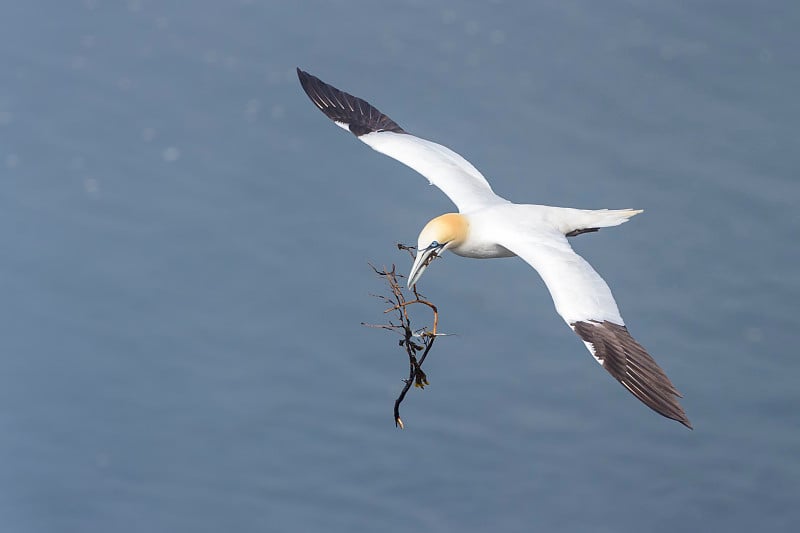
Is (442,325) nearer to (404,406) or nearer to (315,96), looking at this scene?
Result: (404,406)

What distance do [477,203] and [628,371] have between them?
297cm

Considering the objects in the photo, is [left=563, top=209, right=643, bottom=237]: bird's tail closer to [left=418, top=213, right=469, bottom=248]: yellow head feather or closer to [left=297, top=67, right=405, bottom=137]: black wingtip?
[left=418, top=213, right=469, bottom=248]: yellow head feather

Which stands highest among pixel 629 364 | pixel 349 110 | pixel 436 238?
pixel 349 110

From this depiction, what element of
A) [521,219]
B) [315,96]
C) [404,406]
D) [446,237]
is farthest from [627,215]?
[404,406]

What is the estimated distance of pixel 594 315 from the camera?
10.9 meters

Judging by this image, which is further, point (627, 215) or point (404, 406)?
point (404, 406)

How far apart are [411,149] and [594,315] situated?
4.13m

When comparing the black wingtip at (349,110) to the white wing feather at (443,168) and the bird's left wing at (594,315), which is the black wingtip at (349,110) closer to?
the white wing feather at (443,168)

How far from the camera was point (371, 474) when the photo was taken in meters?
29.1

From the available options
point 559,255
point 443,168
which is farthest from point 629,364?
point 443,168

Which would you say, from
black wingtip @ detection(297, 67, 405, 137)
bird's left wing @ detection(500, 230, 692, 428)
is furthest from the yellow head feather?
black wingtip @ detection(297, 67, 405, 137)

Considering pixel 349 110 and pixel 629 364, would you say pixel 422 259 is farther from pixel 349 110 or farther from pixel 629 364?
pixel 349 110

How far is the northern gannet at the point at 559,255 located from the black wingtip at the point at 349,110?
190 cm

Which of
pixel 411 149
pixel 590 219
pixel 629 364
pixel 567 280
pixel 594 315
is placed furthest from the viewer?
pixel 411 149
